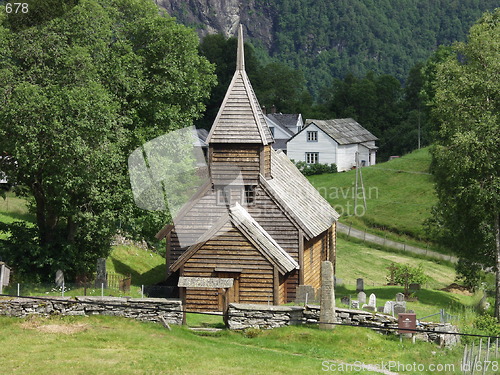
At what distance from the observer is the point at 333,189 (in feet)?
271

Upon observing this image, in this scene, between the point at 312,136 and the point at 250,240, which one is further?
the point at 312,136

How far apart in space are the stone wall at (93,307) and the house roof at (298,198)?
333 inches

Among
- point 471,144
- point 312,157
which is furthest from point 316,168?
point 471,144

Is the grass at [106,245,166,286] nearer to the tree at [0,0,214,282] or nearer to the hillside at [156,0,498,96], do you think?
the tree at [0,0,214,282]

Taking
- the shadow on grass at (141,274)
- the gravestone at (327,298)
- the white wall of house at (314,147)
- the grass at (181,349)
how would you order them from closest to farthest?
the grass at (181,349) < the gravestone at (327,298) < the shadow on grass at (141,274) < the white wall of house at (314,147)

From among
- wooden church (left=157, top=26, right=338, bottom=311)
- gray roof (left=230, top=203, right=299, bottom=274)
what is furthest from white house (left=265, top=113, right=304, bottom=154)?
gray roof (left=230, top=203, right=299, bottom=274)

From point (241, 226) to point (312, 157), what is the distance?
62220mm

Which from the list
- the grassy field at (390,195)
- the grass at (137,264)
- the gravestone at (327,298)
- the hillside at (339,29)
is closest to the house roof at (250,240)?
the gravestone at (327,298)

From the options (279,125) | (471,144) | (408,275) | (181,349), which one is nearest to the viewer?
(181,349)

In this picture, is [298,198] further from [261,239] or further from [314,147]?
[314,147]

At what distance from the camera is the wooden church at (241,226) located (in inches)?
1380

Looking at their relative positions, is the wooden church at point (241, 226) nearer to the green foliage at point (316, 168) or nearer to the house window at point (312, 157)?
the green foliage at point (316, 168)

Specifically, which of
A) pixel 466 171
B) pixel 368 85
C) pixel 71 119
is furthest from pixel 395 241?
pixel 368 85

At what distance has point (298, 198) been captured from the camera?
135ft
